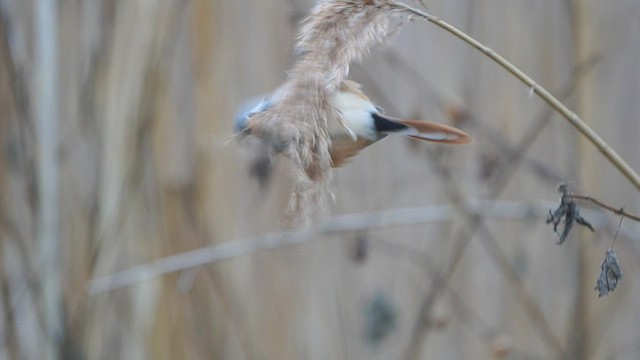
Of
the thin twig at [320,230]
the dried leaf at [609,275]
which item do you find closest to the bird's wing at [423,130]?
the dried leaf at [609,275]

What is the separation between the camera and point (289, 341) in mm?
1536

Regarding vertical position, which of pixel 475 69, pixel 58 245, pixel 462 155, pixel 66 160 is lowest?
pixel 58 245

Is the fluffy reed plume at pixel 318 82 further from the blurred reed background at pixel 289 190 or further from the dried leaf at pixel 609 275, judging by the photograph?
the blurred reed background at pixel 289 190

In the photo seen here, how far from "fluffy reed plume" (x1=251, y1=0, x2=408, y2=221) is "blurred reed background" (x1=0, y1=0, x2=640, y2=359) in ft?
2.54

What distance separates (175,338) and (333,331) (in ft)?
0.86

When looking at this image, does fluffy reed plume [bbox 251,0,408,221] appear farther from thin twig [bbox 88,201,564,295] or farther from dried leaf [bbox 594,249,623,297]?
thin twig [bbox 88,201,564,295]

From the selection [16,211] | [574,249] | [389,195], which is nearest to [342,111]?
[389,195]

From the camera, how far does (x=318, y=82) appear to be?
0.65 metres

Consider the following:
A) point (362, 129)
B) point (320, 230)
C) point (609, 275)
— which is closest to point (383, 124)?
point (362, 129)

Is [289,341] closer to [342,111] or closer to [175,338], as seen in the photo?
Result: [175,338]

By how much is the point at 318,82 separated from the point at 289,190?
86 cm

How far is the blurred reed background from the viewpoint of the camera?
1464 mm

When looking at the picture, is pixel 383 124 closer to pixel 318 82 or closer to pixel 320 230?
pixel 318 82

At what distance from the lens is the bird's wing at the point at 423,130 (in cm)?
70
